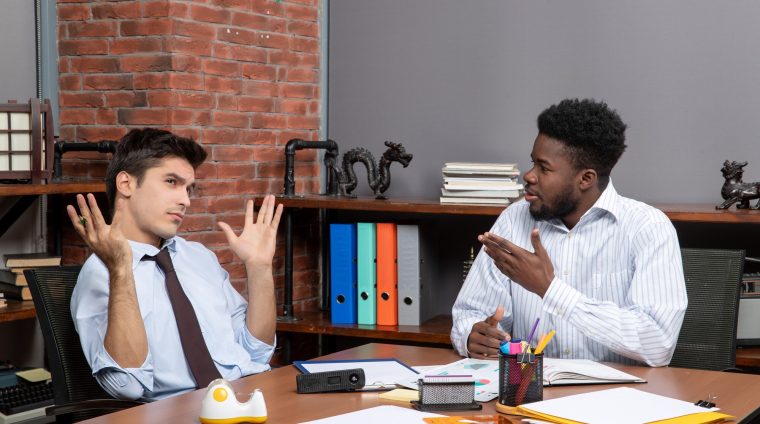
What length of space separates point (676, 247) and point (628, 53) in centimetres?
133

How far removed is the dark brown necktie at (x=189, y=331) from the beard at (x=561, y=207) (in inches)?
39.7

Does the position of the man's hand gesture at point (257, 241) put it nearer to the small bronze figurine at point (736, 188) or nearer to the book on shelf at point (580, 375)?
the book on shelf at point (580, 375)

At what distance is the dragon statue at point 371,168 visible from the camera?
3.88m

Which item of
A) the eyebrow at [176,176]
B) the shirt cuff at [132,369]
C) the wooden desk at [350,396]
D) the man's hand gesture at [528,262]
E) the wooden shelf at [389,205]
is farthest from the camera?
the wooden shelf at [389,205]

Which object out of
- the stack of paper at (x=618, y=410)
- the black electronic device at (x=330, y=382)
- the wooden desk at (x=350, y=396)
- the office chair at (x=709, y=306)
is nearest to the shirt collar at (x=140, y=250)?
the wooden desk at (x=350, y=396)

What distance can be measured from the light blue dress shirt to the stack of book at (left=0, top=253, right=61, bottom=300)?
85 cm

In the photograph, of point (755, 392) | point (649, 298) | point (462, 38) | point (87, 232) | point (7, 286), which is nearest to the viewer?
point (755, 392)

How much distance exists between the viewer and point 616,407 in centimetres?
192

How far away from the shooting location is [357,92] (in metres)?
4.24

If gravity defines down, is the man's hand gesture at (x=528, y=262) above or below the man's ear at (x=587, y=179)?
below

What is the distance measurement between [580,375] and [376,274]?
1.74m

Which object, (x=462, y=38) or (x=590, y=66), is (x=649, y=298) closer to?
(x=590, y=66)

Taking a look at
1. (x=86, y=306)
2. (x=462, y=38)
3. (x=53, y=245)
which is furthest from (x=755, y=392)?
Result: (x=53, y=245)

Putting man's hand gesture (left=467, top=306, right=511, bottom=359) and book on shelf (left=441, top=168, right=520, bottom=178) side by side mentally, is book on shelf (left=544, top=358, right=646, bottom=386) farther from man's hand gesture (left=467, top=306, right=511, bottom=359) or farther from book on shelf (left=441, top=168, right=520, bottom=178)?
book on shelf (left=441, top=168, right=520, bottom=178)
